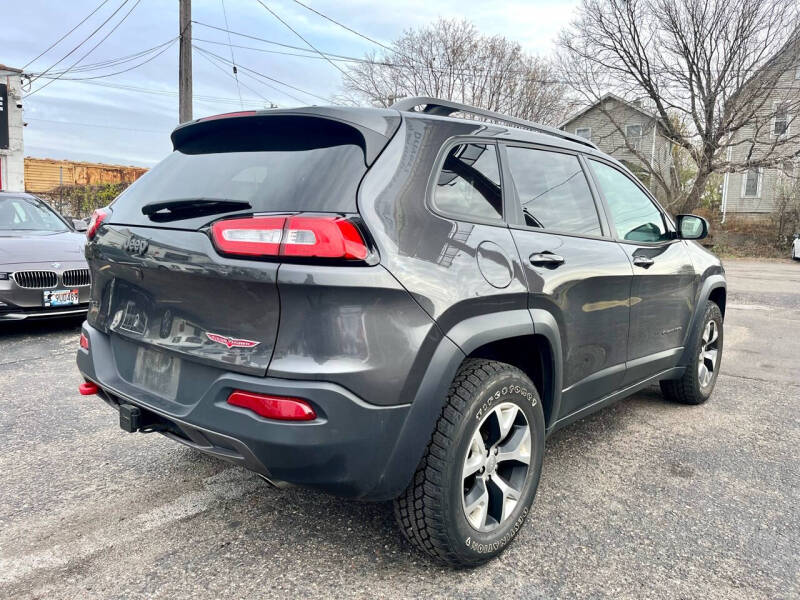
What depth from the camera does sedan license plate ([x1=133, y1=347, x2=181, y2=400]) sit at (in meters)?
2.18

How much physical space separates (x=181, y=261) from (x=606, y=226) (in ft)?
7.10

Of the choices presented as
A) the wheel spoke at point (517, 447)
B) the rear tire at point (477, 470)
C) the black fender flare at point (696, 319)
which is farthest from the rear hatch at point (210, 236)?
the black fender flare at point (696, 319)

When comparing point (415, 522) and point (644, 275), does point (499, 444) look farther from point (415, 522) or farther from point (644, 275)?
point (644, 275)

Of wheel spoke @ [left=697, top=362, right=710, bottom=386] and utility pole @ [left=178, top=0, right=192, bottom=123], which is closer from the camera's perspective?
wheel spoke @ [left=697, top=362, right=710, bottom=386]

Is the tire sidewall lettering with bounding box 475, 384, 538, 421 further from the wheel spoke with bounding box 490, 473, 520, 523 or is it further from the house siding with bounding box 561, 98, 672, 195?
the house siding with bounding box 561, 98, 672, 195

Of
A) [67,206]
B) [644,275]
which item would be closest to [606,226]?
[644,275]

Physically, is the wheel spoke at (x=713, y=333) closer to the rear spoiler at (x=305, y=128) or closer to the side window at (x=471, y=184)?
the side window at (x=471, y=184)

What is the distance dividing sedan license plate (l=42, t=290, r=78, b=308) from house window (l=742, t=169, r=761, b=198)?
1293 inches

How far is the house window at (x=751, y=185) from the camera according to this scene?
30.8 meters

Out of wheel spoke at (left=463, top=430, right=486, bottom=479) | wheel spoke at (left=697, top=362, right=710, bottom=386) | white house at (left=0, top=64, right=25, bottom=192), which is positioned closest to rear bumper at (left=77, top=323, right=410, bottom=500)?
wheel spoke at (left=463, top=430, right=486, bottom=479)

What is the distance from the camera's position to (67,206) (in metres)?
19.3

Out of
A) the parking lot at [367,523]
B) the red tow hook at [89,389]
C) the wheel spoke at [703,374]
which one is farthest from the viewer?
the wheel spoke at [703,374]

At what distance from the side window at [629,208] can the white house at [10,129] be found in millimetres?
22189

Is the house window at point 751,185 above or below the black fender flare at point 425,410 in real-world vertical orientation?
above
